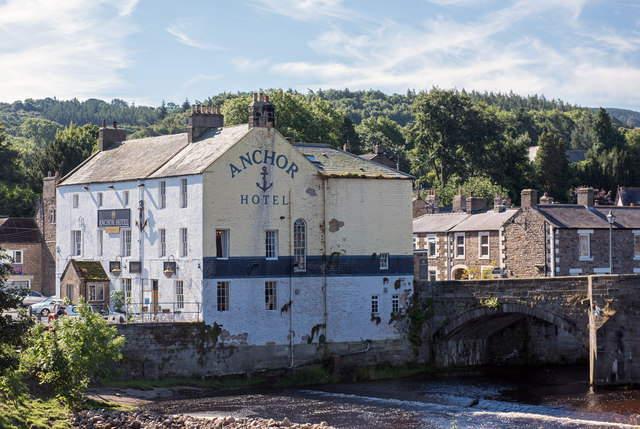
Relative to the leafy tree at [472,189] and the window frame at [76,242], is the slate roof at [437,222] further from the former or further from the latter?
the window frame at [76,242]

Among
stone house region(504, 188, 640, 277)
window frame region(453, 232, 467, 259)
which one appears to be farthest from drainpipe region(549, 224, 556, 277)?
window frame region(453, 232, 467, 259)

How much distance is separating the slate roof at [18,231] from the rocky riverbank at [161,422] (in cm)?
4147

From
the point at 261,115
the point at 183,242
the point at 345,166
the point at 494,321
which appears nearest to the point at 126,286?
the point at 183,242

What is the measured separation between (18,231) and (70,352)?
43.0 metres

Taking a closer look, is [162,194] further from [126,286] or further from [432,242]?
[432,242]

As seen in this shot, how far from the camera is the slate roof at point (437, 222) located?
7011 centimetres

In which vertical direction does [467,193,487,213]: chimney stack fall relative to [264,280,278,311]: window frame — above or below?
above

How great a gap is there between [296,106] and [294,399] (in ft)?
172

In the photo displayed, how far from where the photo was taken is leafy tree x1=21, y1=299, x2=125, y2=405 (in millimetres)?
37500

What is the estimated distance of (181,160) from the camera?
51.8m

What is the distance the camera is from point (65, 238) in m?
59.2

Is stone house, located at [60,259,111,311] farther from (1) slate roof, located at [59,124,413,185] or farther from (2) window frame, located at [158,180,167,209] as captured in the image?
(2) window frame, located at [158,180,167,209]

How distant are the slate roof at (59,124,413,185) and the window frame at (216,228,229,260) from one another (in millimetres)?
3398

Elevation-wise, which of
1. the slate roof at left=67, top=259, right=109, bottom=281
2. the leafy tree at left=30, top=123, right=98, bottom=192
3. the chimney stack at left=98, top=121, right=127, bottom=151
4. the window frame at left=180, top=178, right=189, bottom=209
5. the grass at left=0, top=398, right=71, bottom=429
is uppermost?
the leafy tree at left=30, top=123, right=98, bottom=192
